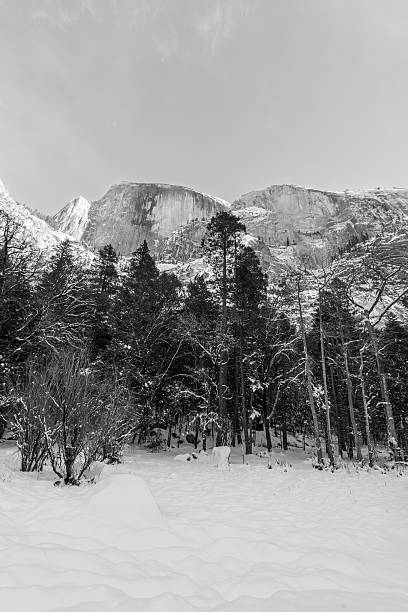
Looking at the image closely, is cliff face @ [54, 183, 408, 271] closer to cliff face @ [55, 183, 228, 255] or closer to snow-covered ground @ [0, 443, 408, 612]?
cliff face @ [55, 183, 228, 255]

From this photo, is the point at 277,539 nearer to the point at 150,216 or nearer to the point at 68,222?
the point at 150,216

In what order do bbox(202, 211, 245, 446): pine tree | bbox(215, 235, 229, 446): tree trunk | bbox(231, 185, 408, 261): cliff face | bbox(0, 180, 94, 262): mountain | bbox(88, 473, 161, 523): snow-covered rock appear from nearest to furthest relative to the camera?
bbox(88, 473, 161, 523): snow-covered rock
bbox(0, 180, 94, 262): mountain
bbox(215, 235, 229, 446): tree trunk
bbox(202, 211, 245, 446): pine tree
bbox(231, 185, 408, 261): cliff face

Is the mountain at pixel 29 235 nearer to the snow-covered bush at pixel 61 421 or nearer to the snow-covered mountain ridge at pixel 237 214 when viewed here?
the snow-covered bush at pixel 61 421

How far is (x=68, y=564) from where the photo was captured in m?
3.40

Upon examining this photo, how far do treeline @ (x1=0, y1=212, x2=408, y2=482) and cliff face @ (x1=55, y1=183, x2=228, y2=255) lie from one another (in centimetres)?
15390

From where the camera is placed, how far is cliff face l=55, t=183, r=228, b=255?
174125mm

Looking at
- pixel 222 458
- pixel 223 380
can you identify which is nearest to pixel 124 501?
pixel 222 458

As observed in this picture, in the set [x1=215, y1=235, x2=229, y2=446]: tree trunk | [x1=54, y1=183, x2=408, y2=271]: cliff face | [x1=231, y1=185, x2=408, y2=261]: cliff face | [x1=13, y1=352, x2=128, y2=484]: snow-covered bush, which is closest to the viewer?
[x1=13, y1=352, x2=128, y2=484]: snow-covered bush

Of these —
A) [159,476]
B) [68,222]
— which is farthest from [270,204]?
[159,476]

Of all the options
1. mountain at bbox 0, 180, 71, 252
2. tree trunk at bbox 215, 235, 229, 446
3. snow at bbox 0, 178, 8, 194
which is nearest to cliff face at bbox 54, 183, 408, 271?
snow at bbox 0, 178, 8, 194

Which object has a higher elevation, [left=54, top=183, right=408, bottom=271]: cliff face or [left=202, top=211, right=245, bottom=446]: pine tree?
[left=54, top=183, right=408, bottom=271]: cliff face

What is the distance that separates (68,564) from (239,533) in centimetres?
296

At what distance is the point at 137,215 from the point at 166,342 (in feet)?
574

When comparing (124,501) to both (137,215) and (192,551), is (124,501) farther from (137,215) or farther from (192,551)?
(137,215)
